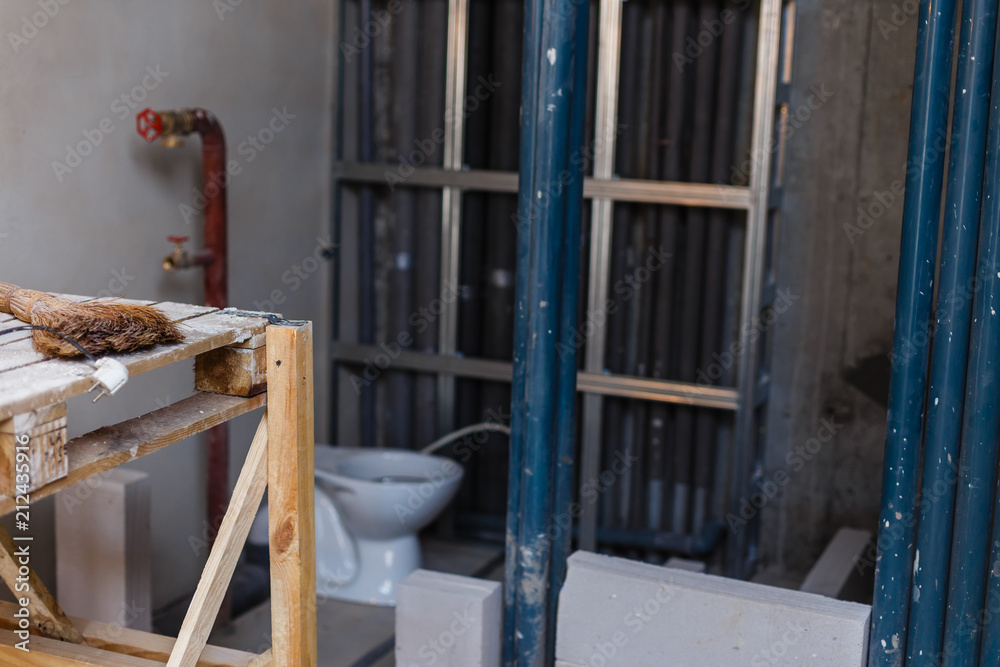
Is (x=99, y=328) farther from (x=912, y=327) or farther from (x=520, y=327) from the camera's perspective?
(x=912, y=327)

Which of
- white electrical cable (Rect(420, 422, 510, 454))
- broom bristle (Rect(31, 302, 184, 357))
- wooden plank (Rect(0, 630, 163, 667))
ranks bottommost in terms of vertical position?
white electrical cable (Rect(420, 422, 510, 454))

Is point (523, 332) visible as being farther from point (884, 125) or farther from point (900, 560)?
point (884, 125)

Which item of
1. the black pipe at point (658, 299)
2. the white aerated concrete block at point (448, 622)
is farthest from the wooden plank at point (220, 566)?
the black pipe at point (658, 299)

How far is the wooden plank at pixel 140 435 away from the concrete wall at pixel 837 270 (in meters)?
2.27

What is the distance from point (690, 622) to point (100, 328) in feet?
3.69

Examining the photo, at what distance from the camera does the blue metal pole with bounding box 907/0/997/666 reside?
1542 mm

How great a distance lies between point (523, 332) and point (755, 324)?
1.36 meters

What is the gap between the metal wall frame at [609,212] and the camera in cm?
296

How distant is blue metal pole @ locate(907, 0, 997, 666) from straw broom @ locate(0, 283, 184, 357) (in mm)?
1167

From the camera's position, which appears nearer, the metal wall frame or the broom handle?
the broom handle

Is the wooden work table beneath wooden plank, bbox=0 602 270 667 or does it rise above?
above

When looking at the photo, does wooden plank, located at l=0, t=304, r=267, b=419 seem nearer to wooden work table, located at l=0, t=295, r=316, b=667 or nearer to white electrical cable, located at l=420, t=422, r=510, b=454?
wooden work table, located at l=0, t=295, r=316, b=667

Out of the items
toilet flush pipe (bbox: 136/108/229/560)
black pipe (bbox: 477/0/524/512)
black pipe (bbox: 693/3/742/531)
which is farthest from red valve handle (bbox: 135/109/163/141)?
black pipe (bbox: 693/3/742/531)

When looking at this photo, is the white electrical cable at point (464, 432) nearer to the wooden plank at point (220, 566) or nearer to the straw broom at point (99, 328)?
the wooden plank at point (220, 566)
